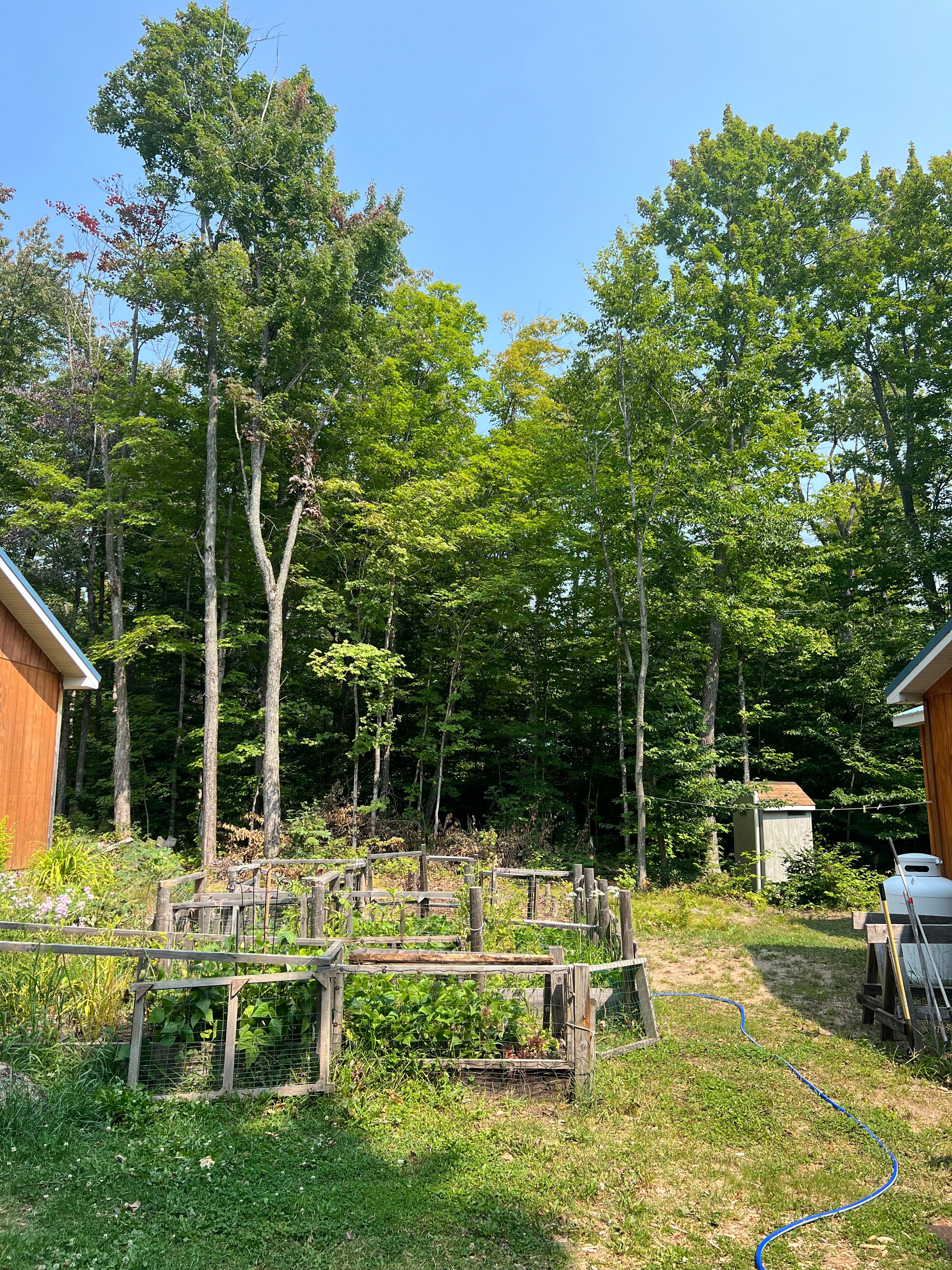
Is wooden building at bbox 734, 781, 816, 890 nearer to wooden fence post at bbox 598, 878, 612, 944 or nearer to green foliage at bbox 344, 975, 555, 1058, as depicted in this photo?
wooden fence post at bbox 598, 878, 612, 944

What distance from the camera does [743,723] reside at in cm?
1738

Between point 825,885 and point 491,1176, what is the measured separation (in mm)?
11497

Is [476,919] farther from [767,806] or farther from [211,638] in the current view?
[211,638]

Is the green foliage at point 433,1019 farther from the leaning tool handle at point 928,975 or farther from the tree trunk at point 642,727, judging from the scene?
the tree trunk at point 642,727

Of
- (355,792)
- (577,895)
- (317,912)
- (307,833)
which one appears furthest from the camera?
(355,792)

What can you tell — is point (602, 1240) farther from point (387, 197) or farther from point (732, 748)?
point (387, 197)

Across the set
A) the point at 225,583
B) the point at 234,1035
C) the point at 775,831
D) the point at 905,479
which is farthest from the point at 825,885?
the point at 225,583

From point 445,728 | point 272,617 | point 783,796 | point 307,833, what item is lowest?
point 307,833

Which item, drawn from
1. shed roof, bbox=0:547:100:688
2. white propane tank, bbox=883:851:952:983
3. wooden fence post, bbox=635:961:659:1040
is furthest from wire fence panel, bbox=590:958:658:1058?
shed roof, bbox=0:547:100:688

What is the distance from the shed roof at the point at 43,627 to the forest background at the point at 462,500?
13.9 feet

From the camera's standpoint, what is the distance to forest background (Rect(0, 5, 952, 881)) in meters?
16.3

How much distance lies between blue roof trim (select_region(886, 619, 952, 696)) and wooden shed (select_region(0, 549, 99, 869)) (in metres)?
10.8

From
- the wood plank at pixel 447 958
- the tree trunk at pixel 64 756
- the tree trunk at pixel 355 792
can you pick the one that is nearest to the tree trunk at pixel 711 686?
the tree trunk at pixel 355 792

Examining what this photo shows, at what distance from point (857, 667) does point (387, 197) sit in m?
15.1
